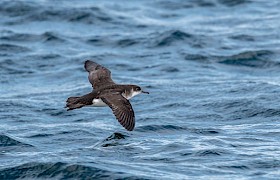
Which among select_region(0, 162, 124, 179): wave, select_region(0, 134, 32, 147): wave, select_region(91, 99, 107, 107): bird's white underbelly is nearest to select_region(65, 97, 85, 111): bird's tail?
select_region(91, 99, 107, 107): bird's white underbelly

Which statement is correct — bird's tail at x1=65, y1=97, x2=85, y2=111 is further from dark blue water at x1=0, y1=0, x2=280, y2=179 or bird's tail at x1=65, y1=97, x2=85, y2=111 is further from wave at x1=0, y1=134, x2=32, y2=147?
wave at x1=0, y1=134, x2=32, y2=147

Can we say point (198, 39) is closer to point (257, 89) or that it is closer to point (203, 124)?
point (257, 89)

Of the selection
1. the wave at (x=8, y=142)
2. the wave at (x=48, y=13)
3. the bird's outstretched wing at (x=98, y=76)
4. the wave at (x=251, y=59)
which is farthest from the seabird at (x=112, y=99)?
the wave at (x=48, y=13)

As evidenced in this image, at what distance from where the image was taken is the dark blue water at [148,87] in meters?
11.5

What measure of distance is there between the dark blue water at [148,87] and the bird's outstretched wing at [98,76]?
2.13 feet

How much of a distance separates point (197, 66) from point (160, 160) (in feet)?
22.9

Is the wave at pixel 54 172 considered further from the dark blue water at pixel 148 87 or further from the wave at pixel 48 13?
the wave at pixel 48 13

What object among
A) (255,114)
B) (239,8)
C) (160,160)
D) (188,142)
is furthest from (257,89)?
(239,8)

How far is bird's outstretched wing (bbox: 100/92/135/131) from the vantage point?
12055 mm

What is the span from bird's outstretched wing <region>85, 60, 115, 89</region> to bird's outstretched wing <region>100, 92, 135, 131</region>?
3.29 feet

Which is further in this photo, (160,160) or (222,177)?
(160,160)

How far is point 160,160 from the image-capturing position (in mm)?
11523

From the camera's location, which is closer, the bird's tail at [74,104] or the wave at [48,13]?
the bird's tail at [74,104]

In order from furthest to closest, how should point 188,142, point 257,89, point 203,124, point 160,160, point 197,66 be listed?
point 197,66 < point 257,89 < point 203,124 < point 188,142 < point 160,160
